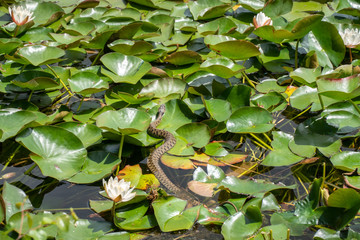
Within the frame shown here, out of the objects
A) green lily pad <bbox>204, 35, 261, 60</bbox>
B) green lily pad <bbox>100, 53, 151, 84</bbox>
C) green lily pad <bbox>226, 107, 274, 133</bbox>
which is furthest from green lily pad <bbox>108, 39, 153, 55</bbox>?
green lily pad <bbox>226, 107, 274, 133</bbox>

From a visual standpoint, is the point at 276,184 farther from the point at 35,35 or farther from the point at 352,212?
the point at 35,35

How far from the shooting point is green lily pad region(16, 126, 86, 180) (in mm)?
3232

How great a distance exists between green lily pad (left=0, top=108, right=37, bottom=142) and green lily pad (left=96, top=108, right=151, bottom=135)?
536 millimetres

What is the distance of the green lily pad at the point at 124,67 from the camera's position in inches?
165

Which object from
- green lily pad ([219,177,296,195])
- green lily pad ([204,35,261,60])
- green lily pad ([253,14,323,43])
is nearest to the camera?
green lily pad ([219,177,296,195])

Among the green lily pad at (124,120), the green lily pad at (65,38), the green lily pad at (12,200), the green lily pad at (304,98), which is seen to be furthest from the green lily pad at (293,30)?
the green lily pad at (12,200)

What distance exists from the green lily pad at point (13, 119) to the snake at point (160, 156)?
1.00 m

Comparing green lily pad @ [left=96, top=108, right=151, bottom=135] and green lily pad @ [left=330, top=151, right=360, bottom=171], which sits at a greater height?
green lily pad @ [left=96, top=108, right=151, bottom=135]

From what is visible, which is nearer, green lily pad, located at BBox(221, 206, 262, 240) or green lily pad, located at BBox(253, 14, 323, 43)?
green lily pad, located at BBox(221, 206, 262, 240)

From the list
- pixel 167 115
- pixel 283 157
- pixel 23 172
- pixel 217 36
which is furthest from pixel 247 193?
pixel 217 36

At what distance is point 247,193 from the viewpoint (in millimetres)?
3166

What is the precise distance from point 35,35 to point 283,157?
3205mm

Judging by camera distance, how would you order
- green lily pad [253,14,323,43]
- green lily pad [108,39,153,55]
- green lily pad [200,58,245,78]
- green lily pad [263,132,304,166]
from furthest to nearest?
green lily pad [108,39,153,55]
green lily pad [253,14,323,43]
green lily pad [200,58,245,78]
green lily pad [263,132,304,166]

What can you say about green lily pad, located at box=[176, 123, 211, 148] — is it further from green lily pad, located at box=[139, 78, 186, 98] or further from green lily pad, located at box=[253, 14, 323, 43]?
green lily pad, located at box=[253, 14, 323, 43]
